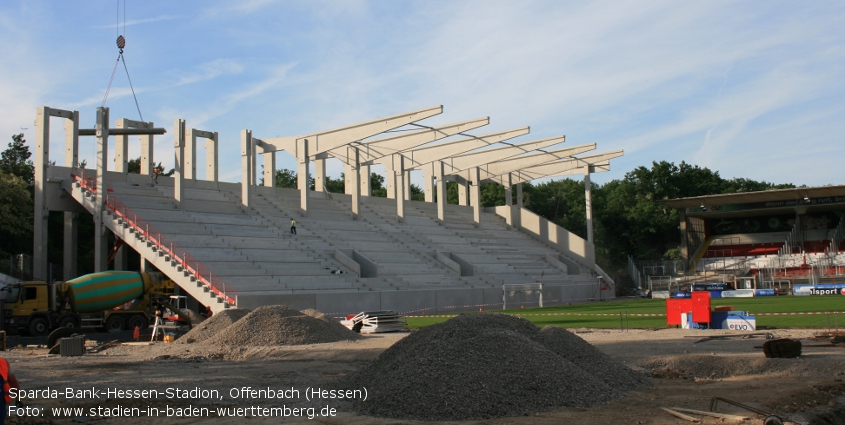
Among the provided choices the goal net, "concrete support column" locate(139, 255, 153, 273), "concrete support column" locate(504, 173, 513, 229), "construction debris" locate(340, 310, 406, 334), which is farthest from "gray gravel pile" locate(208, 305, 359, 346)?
"concrete support column" locate(504, 173, 513, 229)

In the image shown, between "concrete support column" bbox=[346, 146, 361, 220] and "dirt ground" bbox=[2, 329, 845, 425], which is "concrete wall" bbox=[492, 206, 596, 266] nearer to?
"concrete support column" bbox=[346, 146, 361, 220]

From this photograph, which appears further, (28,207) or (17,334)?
(28,207)

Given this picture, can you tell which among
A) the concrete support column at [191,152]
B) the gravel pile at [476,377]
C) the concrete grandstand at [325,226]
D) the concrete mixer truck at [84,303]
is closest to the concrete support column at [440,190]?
the concrete grandstand at [325,226]

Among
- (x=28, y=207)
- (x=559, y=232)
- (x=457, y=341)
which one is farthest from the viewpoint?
(x=559, y=232)

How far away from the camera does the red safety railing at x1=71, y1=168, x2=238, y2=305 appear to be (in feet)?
101

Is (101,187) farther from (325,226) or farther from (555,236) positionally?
(555,236)

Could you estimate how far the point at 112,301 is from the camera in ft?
100

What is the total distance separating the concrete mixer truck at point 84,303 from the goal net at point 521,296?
18.7 m

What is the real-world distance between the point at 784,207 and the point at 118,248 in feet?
159

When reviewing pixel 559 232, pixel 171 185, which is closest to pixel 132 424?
pixel 171 185

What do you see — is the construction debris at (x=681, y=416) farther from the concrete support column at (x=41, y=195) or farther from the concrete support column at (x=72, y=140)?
the concrete support column at (x=72, y=140)

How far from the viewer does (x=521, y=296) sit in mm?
42812

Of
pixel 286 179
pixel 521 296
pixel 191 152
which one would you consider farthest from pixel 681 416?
pixel 286 179

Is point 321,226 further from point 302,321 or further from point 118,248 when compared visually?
point 302,321
